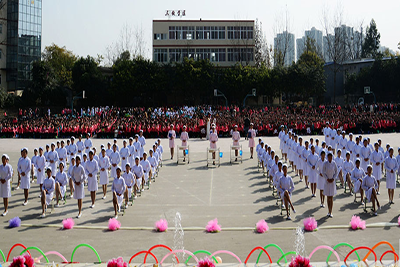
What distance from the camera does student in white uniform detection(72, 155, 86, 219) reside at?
473 inches

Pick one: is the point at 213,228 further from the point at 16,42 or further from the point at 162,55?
the point at 16,42

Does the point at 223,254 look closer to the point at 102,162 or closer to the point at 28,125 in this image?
the point at 102,162

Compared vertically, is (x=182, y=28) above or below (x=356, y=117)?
above

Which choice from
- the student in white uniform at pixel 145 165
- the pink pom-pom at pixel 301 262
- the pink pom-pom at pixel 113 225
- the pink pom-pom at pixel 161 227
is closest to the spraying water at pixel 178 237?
the pink pom-pom at pixel 161 227

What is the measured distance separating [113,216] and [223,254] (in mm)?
4380

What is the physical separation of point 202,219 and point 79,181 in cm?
382

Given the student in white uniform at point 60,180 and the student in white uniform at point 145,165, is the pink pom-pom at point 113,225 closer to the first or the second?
the student in white uniform at point 60,180

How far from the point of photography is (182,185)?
15977mm

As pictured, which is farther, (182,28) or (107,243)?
(182,28)

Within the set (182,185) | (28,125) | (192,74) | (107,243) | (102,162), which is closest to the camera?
(107,243)

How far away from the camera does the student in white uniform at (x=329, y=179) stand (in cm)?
1156

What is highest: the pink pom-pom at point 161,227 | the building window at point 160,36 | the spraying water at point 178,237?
the building window at point 160,36

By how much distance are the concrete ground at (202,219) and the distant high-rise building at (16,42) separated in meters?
47.5

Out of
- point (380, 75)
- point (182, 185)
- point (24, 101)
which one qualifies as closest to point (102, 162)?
point (182, 185)
